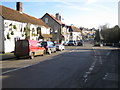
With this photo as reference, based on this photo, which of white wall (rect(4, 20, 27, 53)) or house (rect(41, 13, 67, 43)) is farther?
house (rect(41, 13, 67, 43))

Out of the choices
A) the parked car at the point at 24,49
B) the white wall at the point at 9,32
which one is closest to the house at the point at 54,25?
the white wall at the point at 9,32

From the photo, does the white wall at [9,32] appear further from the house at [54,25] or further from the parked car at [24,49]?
the house at [54,25]

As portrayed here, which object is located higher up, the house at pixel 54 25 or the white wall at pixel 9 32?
the house at pixel 54 25

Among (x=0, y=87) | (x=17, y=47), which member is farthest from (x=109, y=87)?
(x=17, y=47)

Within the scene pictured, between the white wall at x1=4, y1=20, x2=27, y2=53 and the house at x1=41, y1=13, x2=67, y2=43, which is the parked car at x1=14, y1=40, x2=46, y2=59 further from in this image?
the house at x1=41, y1=13, x2=67, y2=43

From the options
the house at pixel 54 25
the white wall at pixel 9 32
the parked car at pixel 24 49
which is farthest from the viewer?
the house at pixel 54 25

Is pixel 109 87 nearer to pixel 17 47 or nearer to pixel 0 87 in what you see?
pixel 0 87

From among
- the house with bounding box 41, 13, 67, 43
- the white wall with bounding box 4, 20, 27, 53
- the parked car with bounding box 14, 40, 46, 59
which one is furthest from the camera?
the house with bounding box 41, 13, 67, 43

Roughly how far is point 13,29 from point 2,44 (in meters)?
3.88

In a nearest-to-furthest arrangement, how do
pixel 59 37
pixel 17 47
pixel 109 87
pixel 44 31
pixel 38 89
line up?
pixel 38 89
pixel 109 87
pixel 17 47
pixel 44 31
pixel 59 37

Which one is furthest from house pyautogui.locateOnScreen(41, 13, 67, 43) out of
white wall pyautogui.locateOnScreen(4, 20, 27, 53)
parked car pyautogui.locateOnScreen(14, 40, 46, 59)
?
parked car pyautogui.locateOnScreen(14, 40, 46, 59)

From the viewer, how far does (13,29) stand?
27.2m

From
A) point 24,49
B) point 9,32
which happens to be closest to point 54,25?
point 9,32

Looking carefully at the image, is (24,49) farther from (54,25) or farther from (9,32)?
(54,25)
